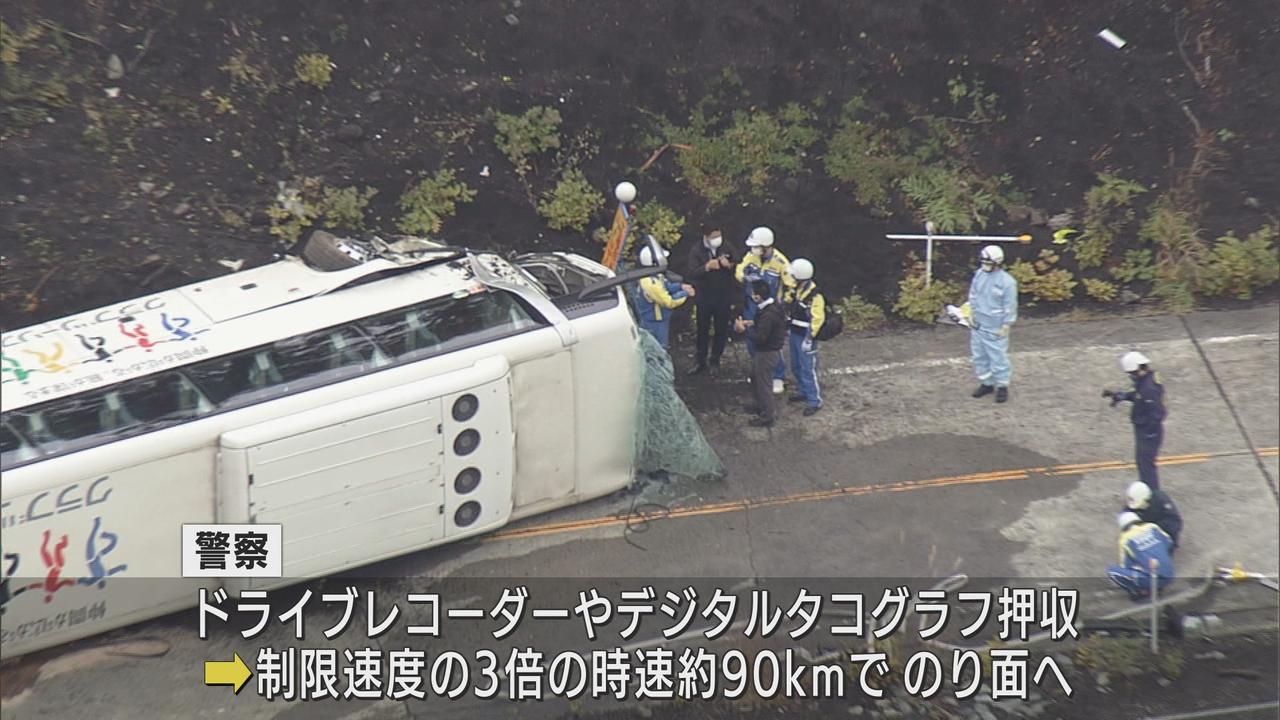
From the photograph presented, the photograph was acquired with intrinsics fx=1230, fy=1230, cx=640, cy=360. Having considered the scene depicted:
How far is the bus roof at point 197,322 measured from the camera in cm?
852

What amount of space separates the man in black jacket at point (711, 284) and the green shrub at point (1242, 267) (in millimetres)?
5475

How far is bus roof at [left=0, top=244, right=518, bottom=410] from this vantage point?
8516 mm

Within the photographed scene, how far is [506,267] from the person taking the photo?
10164 mm

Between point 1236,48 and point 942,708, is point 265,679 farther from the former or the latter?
point 1236,48

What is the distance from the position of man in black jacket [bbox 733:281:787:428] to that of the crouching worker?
3.26m

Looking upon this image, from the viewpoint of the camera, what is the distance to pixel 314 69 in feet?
44.6

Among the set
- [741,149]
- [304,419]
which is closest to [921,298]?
[741,149]

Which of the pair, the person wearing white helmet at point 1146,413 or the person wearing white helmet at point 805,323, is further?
the person wearing white helmet at point 805,323

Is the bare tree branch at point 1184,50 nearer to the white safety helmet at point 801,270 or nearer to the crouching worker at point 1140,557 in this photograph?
the white safety helmet at point 801,270

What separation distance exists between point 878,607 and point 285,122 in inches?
328

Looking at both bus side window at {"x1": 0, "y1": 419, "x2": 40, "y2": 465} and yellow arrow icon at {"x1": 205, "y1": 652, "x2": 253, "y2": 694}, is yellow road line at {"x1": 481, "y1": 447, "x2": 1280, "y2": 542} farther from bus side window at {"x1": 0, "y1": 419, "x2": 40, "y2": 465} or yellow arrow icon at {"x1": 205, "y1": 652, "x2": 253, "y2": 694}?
bus side window at {"x1": 0, "y1": 419, "x2": 40, "y2": 465}

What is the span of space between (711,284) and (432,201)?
134 inches

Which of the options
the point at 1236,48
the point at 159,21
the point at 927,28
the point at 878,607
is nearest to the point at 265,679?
the point at 878,607

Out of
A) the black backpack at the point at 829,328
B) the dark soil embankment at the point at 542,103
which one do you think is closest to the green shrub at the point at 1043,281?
the dark soil embankment at the point at 542,103
